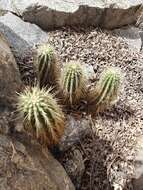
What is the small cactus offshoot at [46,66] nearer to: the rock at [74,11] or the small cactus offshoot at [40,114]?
the small cactus offshoot at [40,114]

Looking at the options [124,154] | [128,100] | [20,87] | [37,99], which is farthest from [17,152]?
[128,100]

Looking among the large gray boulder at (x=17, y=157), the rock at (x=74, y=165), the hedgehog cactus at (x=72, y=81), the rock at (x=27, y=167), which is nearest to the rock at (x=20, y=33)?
the large gray boulder at (x=17, y=157)

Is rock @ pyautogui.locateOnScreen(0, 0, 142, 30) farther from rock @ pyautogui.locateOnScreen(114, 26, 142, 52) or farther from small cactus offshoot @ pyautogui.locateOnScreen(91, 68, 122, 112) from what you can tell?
small cactus offshoot @ pyautogui.locateOnScreen(91, 68, 122, 112)

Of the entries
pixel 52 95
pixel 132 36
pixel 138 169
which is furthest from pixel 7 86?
pixel 132 36

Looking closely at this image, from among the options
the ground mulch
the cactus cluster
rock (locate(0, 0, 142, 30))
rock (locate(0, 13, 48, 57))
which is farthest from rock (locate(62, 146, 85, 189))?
rock (locate(0, 0, 142, 30))

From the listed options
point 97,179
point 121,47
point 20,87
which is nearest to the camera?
point 20,87

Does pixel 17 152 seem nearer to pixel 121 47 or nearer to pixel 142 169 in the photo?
pixel 142 169

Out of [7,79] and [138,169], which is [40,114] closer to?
[7,79]
